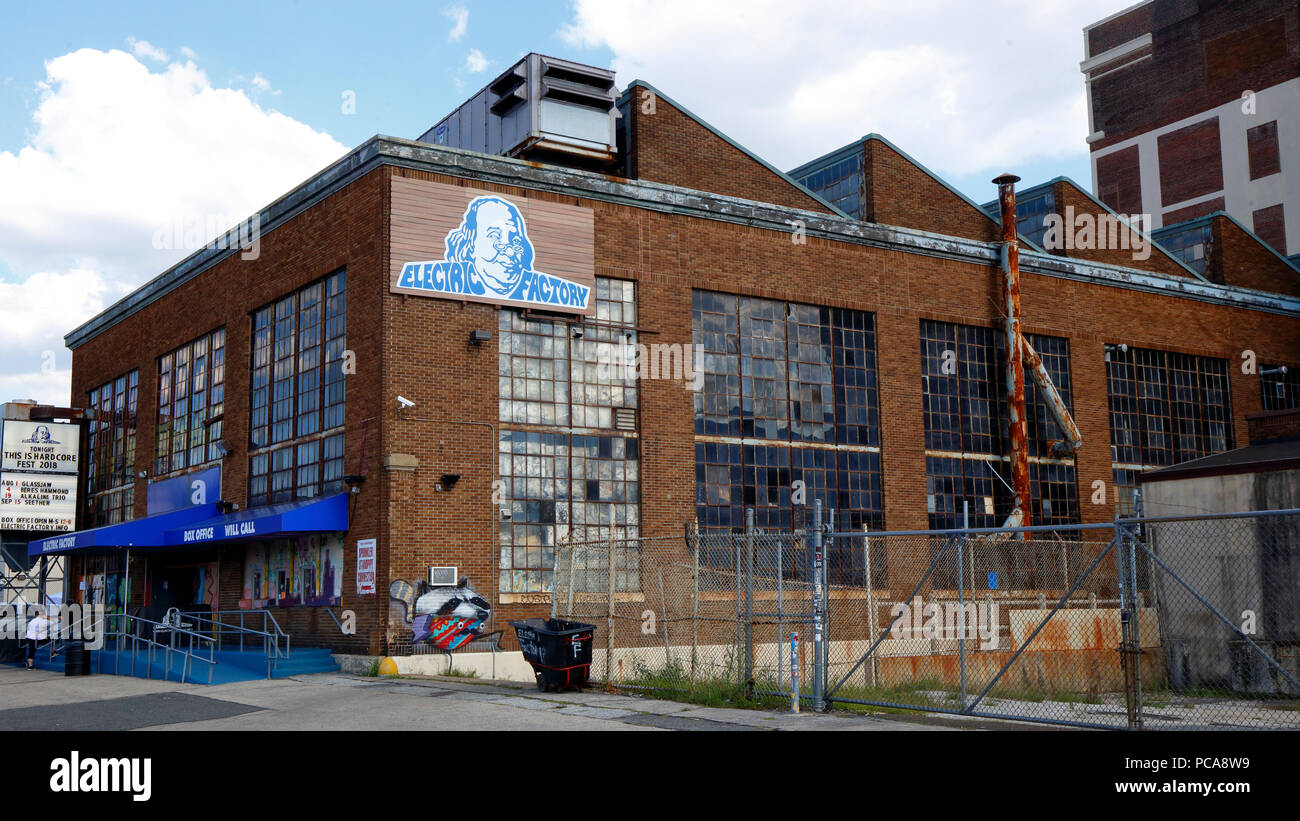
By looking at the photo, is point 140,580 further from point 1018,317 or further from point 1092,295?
point 1092,295

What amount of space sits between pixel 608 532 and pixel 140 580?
15.8 m

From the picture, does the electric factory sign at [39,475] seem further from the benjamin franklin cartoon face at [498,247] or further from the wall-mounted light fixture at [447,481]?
the benjamin franklin cartoon face at [498,247]

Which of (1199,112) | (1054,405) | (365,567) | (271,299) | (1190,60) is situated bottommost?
(365,567)

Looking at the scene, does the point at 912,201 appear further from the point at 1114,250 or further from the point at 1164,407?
the point at 1164,407

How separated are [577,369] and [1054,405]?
14149 millimetres

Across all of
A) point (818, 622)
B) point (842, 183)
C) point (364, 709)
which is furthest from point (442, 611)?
point (842, 183)

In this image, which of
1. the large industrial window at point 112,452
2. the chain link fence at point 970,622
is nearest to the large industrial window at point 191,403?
the large industrial window at point 112,452

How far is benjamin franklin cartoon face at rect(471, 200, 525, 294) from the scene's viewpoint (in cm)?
2495

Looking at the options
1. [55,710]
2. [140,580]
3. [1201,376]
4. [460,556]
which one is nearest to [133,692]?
[55,710]

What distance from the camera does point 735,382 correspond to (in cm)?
2830

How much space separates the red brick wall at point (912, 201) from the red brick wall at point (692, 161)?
213 cm

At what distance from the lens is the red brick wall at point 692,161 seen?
Result: 28.1 metres

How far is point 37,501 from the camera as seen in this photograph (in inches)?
1443

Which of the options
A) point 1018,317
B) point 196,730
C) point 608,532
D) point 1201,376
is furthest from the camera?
point 1201,376
